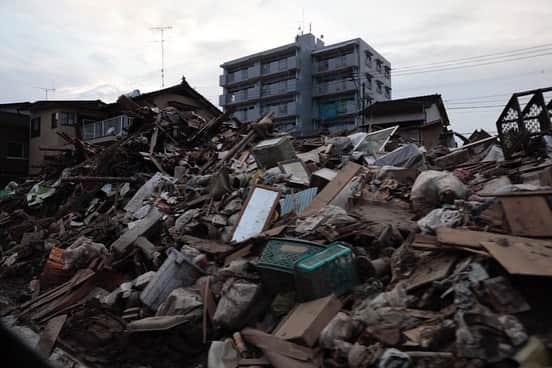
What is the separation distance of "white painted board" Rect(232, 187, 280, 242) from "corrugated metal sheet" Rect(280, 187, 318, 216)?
25cm

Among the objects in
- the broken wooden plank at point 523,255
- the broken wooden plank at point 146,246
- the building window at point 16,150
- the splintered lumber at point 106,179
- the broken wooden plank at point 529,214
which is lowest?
the broken wooden plank at point 146,246

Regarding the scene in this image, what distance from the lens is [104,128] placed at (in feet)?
73.4

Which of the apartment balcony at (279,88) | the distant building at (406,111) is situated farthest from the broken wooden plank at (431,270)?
the apartment balcony at (279,88)

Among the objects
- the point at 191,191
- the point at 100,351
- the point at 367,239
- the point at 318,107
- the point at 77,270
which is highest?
the point at 318,107

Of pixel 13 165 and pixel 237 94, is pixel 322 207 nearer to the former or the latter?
pixel 13 165

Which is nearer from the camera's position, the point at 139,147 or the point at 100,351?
the point at 100,351

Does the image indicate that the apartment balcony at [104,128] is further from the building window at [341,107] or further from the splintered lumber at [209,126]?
the building window at [341,107]

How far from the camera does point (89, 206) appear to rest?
10.0 meters

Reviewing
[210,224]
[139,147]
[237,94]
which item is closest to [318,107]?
[237,94]

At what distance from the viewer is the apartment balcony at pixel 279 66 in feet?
145

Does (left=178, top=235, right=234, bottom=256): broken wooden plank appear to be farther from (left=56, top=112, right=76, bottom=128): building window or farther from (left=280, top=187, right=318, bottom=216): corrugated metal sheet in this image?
(left=56, top=112, right=76, bottom=128): building window

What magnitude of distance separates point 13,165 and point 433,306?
28739 millimetres

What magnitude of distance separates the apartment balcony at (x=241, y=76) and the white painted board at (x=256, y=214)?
4189cm

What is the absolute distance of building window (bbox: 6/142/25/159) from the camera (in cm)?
2594
